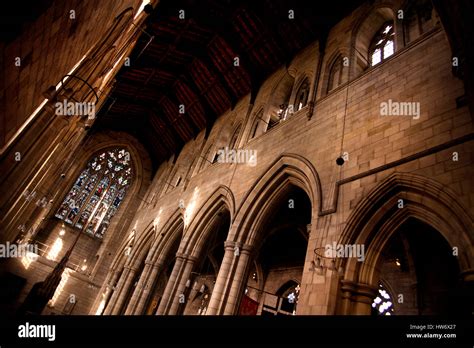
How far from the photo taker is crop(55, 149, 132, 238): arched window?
17.5 metres

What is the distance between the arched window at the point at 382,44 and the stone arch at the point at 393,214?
13.5 feet

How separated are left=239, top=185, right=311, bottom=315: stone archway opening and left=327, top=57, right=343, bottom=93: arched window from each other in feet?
10.6

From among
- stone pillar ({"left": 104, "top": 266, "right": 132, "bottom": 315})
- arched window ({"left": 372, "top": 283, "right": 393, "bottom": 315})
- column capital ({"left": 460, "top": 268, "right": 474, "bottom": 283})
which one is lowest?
stone pillar ({"left": 104, "top": 266, "right": 132, "bottom": 315})

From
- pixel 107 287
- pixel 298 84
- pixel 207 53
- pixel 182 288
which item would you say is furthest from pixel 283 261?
pixel 207 53

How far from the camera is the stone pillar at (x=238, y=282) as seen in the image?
6.66 meters

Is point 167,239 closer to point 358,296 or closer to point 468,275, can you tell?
point 358,296

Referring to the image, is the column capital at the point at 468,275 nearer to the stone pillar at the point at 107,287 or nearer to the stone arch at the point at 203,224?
the stone arch at the point at 203,224

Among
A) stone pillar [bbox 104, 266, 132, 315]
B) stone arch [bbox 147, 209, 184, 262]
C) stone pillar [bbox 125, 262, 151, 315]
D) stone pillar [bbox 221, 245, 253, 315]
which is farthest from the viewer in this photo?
stone pillar [bbox 104, 266, 132, 315]

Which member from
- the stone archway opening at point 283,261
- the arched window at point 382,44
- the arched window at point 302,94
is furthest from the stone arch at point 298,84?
the stone archway opening at point 283,261

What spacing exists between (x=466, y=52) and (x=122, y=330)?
162 inches

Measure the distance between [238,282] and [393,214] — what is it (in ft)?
12.3

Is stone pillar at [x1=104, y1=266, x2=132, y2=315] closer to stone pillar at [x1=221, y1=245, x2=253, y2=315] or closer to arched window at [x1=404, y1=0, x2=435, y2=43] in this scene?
stone pillar at [x1=221, y1=245, x2=253, y2=315]

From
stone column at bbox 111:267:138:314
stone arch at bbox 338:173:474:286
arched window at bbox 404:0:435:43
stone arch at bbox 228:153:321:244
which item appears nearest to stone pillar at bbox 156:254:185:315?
stone arch at bbox 228:153:321:244

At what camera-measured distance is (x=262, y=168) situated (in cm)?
826
